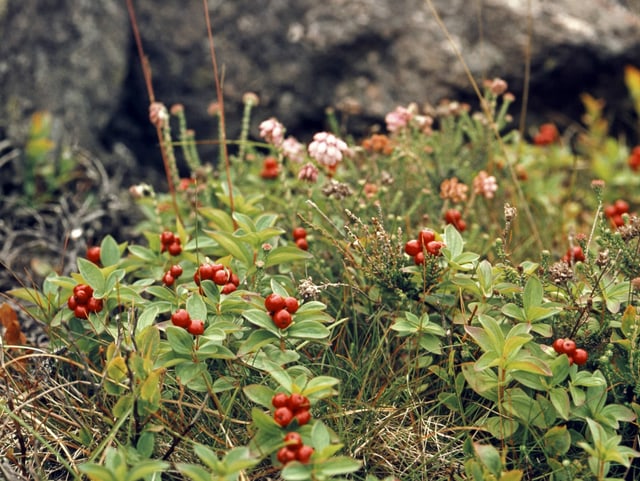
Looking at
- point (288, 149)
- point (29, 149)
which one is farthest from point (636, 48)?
point (29, 149)

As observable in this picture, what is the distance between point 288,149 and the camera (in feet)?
9.32

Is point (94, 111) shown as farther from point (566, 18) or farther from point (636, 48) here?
point (636, 48)

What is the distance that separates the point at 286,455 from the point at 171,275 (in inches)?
31.7

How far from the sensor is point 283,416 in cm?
166

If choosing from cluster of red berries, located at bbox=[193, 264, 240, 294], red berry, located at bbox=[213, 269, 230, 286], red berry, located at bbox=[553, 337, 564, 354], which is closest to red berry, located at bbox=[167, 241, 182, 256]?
cluster of red berries, located at bbox=[193, 264, 240, 294]

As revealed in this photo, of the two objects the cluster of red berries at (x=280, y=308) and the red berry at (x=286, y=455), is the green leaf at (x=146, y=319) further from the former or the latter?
the red berry at (x=286, y=455)

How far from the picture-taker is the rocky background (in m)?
3.94

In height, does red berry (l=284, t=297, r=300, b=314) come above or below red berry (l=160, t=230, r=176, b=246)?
above

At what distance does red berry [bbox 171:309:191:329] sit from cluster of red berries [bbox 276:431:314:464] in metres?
0.42

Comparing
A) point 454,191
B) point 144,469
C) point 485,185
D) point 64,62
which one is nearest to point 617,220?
point 485,185

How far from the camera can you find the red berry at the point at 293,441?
1.60 m

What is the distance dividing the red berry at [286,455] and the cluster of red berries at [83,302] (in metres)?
0.75

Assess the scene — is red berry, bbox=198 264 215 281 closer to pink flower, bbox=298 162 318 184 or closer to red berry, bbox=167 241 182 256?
red berry, bbox=167 241 182 256

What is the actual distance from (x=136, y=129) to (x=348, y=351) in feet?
7.76
